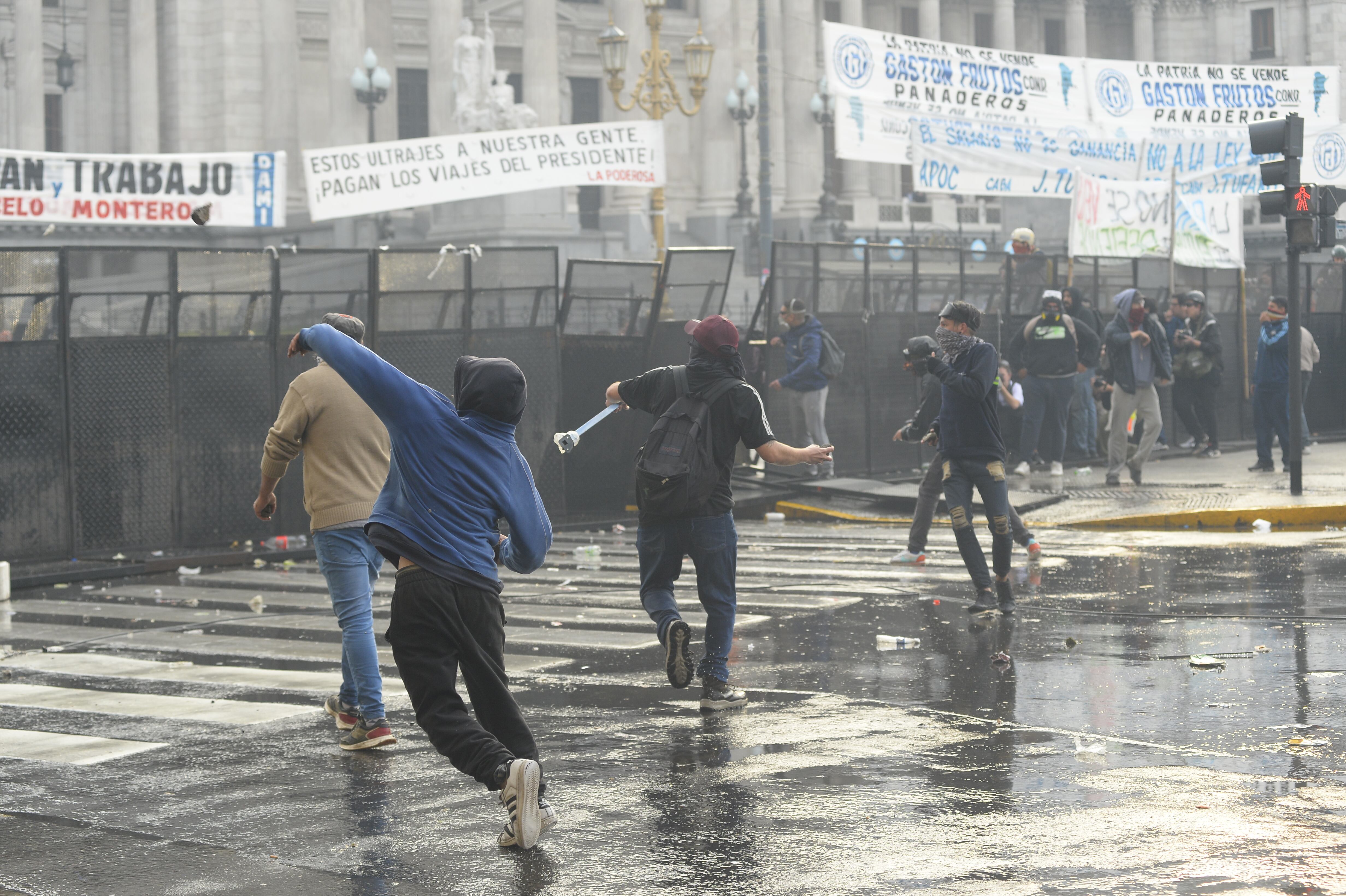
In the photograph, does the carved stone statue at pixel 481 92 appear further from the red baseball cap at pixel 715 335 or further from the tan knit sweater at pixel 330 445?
the tan knit sweater at pixel 330 445

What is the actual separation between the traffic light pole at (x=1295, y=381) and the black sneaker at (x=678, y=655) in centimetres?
983

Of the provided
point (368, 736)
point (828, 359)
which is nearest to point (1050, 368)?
point (828, 359)

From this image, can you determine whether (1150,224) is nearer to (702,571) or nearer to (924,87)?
(924,87)

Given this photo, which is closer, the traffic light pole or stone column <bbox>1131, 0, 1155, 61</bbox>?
the traffic light pole

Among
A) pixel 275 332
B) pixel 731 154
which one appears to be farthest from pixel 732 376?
pixel 731 154

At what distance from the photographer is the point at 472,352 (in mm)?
17047

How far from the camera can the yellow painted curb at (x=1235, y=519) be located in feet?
50.1

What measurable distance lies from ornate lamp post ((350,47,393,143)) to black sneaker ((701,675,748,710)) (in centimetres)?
4079

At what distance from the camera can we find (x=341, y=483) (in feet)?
25.5

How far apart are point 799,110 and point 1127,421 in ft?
168

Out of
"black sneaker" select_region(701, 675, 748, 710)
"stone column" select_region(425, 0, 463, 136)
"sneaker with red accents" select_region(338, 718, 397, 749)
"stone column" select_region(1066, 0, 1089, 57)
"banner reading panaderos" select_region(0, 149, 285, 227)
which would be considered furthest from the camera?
"stone column" select_region(1066, 0, 1089, 57)

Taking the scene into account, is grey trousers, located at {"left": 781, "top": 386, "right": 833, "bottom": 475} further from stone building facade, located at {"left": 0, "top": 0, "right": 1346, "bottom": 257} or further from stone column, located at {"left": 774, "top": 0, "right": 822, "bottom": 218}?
stone column, located at {"left": 774, "top": 0, "right": 822, "bottom": 218}

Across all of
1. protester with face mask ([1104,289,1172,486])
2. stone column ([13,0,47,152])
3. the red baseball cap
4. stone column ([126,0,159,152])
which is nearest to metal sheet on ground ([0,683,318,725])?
the red baseball cap

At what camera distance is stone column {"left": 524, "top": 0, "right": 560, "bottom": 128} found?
5484cm
